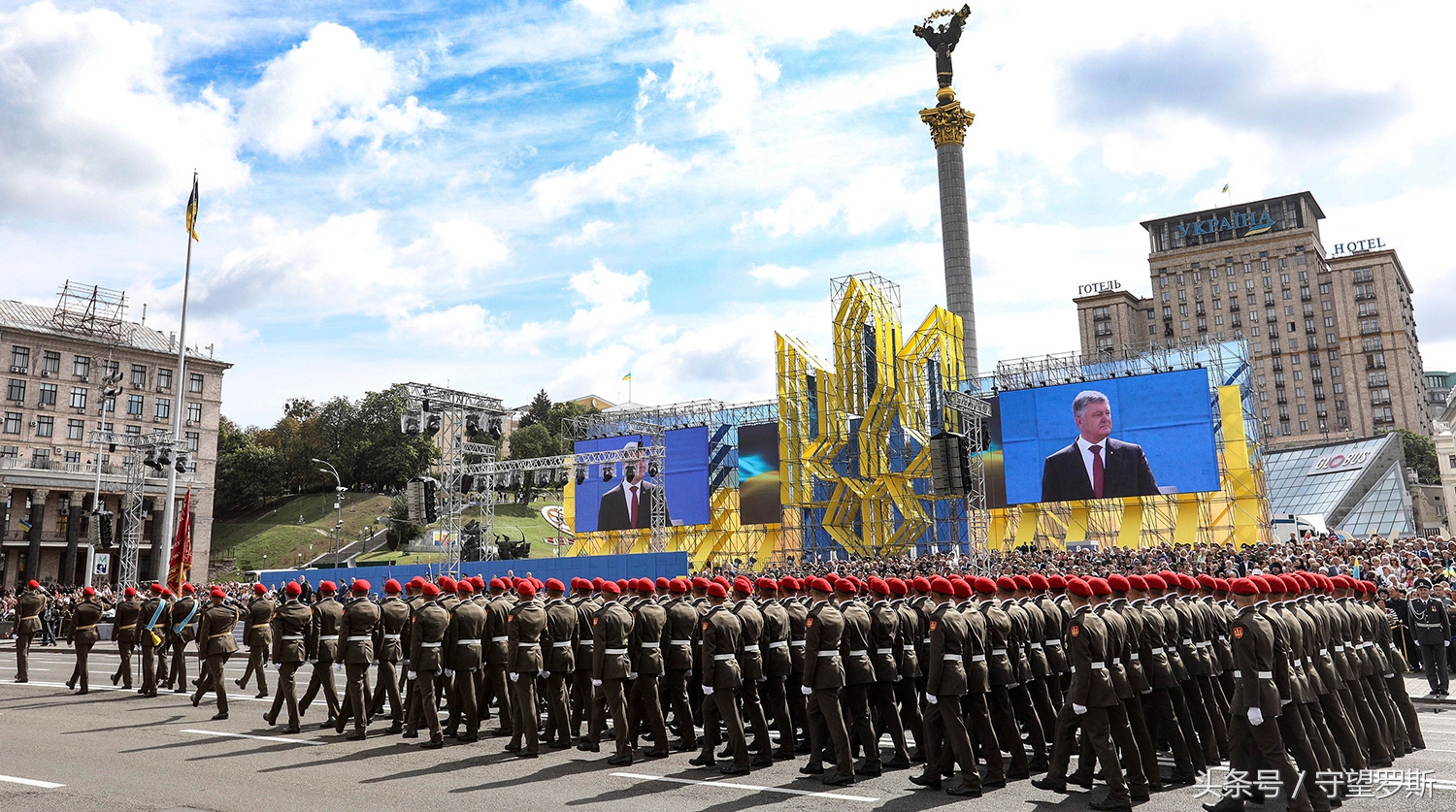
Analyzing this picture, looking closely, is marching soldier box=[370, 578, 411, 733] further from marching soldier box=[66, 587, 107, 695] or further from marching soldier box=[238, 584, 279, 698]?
marching soldier box=[66, 587, 107, 695]

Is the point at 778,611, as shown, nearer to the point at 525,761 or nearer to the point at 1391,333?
the point at 525,761

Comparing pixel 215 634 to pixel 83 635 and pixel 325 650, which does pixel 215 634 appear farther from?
pixel 83 635

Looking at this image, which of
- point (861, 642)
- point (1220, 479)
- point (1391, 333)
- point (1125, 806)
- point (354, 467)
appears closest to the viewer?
point (1125, 806)

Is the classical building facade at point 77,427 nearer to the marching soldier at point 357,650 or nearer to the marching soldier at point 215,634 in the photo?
the marching soldier at point 215,634

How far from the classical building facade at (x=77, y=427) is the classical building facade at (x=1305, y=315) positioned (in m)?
81.0

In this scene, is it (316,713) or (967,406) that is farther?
(967,406)

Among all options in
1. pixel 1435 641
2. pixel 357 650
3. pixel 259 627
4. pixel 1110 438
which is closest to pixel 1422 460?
pixel 1110 438

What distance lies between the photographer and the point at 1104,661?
8180 mm

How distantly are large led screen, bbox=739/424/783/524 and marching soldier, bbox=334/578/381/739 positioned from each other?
1448 inches

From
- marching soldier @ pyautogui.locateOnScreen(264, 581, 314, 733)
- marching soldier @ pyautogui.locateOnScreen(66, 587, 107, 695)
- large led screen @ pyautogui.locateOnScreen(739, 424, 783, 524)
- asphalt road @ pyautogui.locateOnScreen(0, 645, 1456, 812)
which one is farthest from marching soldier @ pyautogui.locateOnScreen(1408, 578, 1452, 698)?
large led screen @ pyautogui.locateOnScreen(739, 424, 783, 524)

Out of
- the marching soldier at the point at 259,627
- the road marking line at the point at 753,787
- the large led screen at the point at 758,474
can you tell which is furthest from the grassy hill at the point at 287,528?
the road marking line at the point at 753,787

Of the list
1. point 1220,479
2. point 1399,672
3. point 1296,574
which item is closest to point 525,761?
point 1296,574

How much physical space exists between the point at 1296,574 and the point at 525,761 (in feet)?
27.1

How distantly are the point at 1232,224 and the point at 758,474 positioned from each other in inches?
3159
